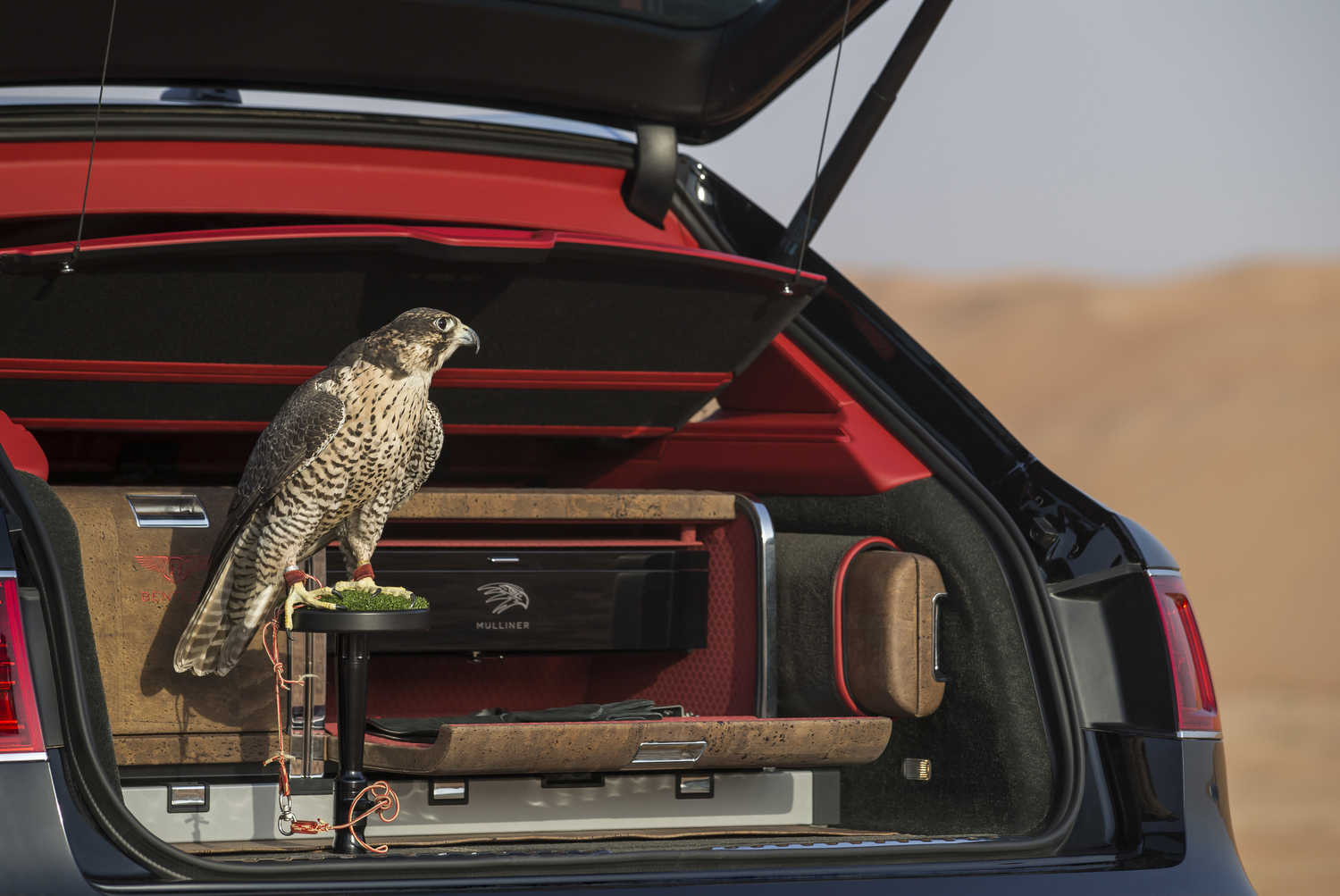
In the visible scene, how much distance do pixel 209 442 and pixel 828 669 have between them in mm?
1701

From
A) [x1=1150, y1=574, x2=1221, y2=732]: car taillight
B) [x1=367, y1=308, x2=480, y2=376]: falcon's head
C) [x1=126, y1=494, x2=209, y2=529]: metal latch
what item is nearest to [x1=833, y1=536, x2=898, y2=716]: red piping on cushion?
[x1=1150, y1=574, x2=1221, y2=732]: car taillight

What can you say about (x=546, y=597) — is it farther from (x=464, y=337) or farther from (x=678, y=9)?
(x=678, y=9)

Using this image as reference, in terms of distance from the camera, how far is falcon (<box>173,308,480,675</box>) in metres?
2.37

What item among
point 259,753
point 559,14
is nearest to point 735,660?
point 259,753

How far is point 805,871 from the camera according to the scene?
1873 millimetres

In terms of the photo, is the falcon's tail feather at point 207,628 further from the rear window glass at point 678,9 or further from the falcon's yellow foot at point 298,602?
the rear window glass at point 678,9

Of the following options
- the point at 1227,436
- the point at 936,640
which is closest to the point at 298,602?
the point at 936,640

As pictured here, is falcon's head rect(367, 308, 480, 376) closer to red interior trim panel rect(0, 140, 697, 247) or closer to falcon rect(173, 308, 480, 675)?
falcon rect(173, 308, 480, 675)

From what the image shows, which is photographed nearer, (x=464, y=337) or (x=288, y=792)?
(x=288, y=792)

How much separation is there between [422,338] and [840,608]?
1.01m

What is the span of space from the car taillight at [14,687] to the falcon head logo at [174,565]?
810 millimetres

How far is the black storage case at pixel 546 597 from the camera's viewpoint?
2766 millimetres

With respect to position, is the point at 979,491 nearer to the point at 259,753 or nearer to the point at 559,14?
the point at 559,14

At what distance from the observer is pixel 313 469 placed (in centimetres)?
239
